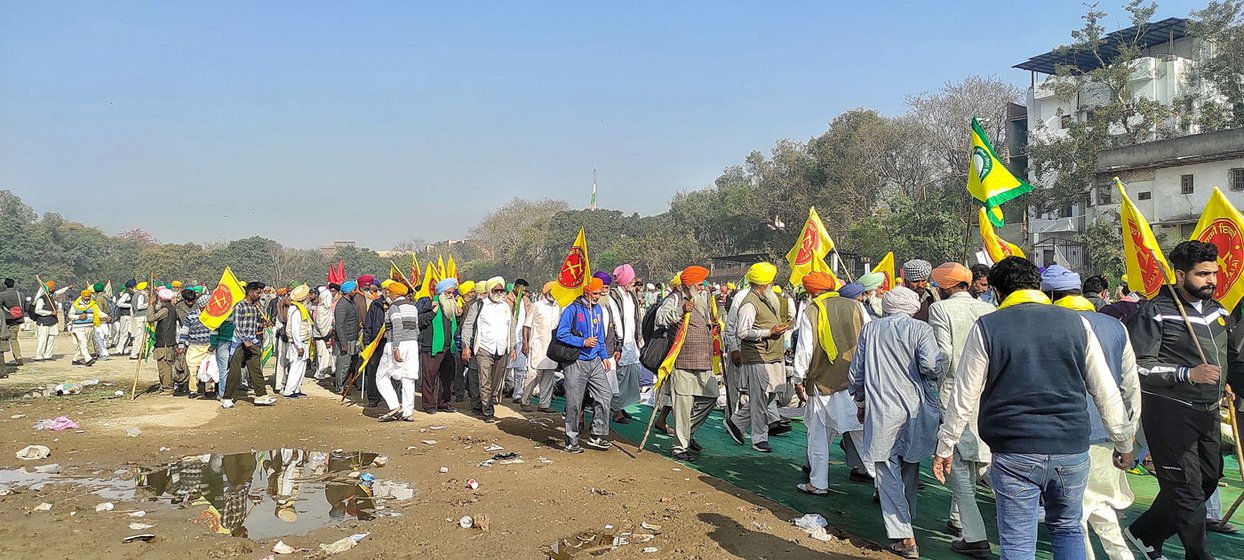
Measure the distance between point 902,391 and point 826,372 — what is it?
1.52m

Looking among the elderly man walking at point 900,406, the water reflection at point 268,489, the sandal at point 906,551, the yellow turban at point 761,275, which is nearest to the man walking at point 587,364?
the yellow turban at point 761,275

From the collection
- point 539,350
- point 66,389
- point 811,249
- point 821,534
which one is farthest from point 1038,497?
point 66,389

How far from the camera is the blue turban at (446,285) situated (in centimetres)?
1107

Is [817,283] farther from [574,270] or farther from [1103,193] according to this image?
[1103,193]

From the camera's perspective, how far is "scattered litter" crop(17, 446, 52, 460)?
846cm

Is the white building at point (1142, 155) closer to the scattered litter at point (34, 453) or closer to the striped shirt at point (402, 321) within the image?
the striped shirt at point (402, 321)

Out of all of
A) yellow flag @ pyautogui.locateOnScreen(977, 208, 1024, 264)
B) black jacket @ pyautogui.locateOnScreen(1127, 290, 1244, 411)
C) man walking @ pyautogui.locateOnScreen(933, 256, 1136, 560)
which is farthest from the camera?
yellow flag @ pyautogui.locateOnScreen(977, 208, 1024, 264)

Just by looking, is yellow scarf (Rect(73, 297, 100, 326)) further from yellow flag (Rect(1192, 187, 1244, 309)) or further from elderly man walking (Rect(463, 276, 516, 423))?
yellow flag (Rect(1192, 187, 1244, 309))

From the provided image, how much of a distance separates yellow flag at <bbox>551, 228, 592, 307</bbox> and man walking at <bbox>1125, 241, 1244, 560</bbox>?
4958 mm

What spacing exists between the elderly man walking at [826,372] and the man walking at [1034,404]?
2.84 meters

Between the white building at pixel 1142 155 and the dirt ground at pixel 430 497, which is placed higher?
the white building at pixel 1142 155

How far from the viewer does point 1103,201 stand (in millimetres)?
36062

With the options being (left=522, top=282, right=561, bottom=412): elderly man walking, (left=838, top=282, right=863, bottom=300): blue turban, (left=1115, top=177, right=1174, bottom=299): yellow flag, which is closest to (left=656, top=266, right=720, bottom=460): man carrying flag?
(left=838, top=282, right=863, bottom=300): blue turban

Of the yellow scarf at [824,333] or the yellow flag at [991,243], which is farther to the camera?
the yellow flag at [991,243]
